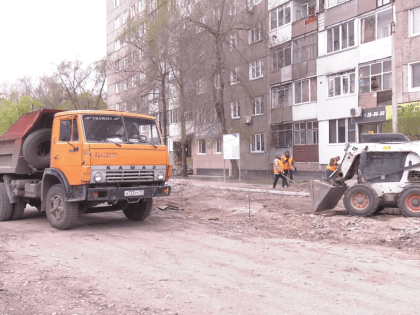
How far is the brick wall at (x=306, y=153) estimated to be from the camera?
3138cm

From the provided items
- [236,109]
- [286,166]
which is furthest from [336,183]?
[236,109]

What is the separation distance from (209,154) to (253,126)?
815cm

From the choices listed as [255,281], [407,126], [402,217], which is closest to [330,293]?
[255,281]

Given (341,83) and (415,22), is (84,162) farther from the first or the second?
(341,83)

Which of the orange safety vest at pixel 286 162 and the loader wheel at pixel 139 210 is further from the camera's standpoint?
the orange safety vest at pixel 286 162

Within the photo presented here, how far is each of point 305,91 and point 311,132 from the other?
2.80 metres

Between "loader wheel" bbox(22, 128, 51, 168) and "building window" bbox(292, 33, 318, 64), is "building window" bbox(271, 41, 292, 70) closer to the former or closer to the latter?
"building window" bbox(292, 33, 318, 64)

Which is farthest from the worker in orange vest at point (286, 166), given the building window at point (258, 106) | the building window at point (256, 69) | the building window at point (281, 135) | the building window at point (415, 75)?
the building window at point (256, 69)

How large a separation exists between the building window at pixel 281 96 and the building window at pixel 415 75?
9.62 metres

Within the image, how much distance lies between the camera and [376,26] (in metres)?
27.0

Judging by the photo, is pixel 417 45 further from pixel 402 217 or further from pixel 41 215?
pixel 41 215

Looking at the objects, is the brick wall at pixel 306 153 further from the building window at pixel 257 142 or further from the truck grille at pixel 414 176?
the truck grille at pixel 414 176

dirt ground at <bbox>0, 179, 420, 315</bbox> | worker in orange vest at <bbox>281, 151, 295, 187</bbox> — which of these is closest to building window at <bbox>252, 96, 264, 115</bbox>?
worker in orange vest at <bbox>281, 151, 295, 187</bbox>

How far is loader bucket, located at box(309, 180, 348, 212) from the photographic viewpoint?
1308cm
